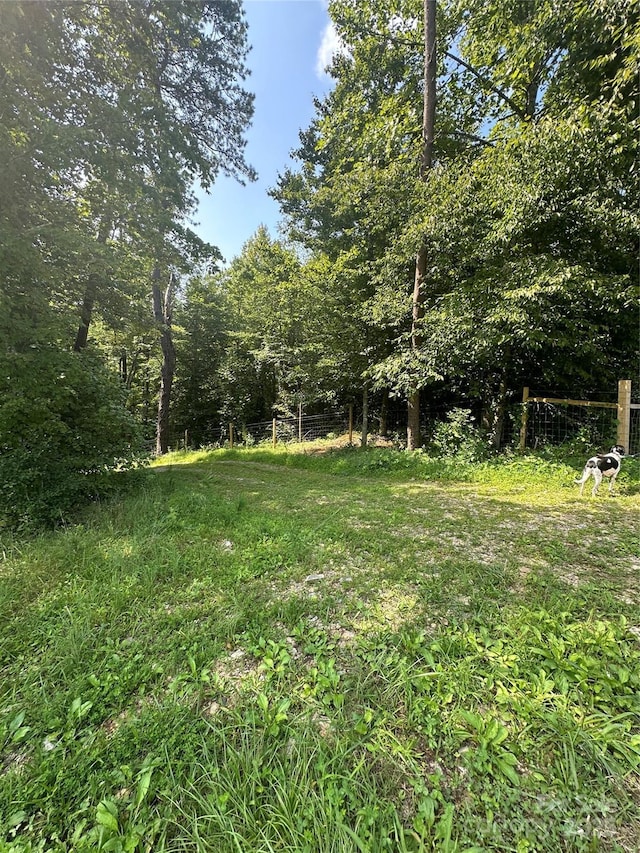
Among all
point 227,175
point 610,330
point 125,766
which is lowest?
point 125,766

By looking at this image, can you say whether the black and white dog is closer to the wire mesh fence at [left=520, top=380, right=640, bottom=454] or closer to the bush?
the wire mesh fence at [left=520, top=380, right=640, bottom=454]

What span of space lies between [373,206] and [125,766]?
8899mm

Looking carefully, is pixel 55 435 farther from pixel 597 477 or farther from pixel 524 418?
pixel 524 418

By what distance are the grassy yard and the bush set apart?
3.14 ft

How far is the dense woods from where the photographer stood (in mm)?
4230

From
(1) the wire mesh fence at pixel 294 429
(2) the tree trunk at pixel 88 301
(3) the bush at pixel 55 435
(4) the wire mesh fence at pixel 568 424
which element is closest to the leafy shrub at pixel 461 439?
(4) the wire mesh fence at pixel 568 424

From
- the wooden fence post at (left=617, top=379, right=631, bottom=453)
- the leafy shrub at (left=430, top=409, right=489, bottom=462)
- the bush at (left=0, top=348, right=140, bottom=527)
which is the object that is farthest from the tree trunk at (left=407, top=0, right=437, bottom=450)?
the bush at (left=0, top=348, right=140, bottom=527)

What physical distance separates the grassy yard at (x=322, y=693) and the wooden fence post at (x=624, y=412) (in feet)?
7.97

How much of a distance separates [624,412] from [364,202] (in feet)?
21.8

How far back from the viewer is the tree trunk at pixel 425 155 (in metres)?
6.24

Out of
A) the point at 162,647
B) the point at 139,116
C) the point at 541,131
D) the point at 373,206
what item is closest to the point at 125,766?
the point at 162,647

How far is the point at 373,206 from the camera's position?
7375 millimetres

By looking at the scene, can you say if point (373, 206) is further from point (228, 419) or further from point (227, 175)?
point (228, 419)

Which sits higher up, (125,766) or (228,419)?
(228,419)
